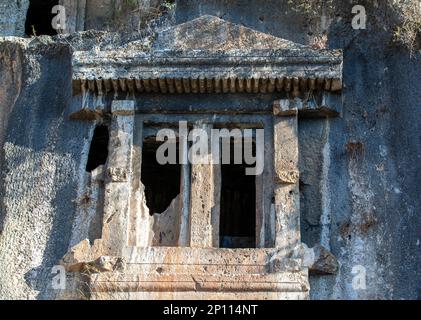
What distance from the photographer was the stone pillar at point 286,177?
1150cm

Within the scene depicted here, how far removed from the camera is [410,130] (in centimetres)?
1218

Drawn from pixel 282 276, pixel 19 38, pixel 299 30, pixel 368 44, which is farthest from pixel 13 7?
pixel 282 276

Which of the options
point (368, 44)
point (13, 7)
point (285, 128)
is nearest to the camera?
point (285, 128)

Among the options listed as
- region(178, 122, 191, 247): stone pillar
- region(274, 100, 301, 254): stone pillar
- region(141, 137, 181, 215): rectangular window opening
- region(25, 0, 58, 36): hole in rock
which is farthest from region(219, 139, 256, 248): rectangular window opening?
region(25, 0, 58, 36): hole in rock

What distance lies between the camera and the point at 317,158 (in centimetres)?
1213

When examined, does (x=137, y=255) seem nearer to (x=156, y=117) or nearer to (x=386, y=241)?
(x=156, y=117)

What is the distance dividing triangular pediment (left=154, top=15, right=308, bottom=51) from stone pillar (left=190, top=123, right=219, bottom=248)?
109 cm

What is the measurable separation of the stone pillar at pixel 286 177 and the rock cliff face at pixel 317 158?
0.58 ft

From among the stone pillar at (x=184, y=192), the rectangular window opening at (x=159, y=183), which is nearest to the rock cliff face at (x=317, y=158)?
the stone pillar at (x=184, y=192)

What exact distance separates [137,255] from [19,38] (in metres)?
3.55

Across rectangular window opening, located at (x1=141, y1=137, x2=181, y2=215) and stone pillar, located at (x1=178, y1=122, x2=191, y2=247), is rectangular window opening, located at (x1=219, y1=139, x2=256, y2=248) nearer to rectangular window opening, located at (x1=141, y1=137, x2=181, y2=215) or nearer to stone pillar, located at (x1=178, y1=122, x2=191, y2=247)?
rectangular window opening, located at (x1=141, y1=137, x2=181, y2=215)

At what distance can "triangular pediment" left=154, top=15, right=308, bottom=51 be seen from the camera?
40.9 ft

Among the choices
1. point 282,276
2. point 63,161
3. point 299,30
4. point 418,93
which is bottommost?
point 282,276

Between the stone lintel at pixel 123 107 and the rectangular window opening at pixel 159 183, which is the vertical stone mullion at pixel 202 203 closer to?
the stone lintel at pixel 123 107
